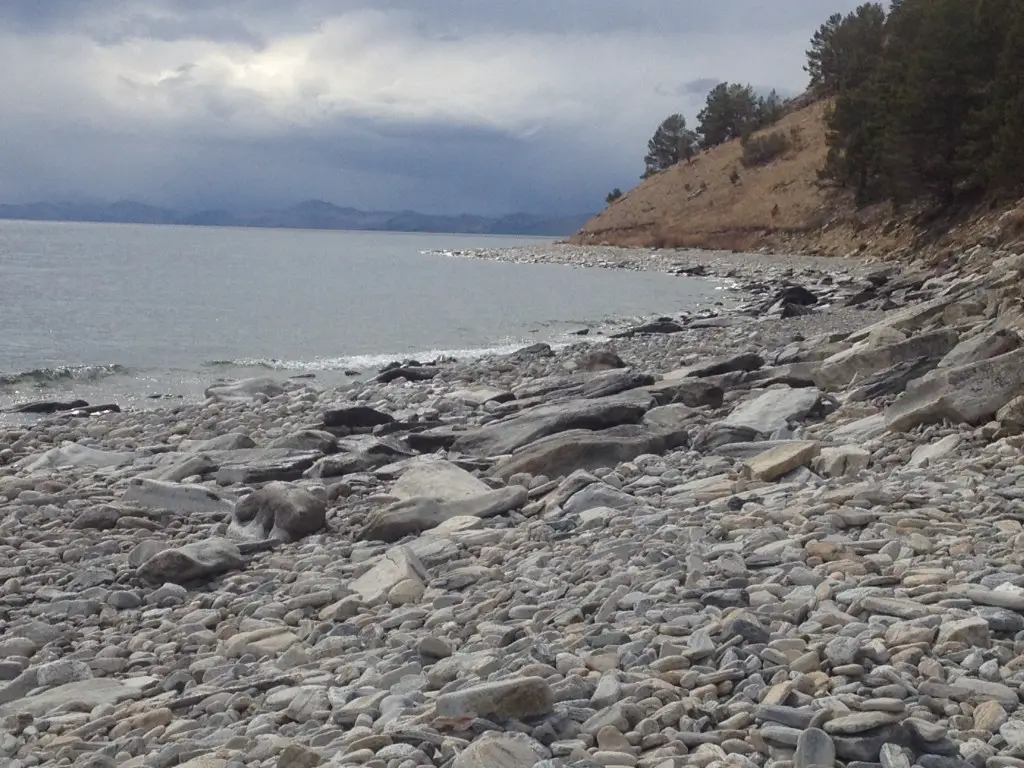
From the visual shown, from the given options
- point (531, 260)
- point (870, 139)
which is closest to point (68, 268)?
point (531, 260)

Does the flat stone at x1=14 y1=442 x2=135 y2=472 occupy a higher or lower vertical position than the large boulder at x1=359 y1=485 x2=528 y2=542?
lower

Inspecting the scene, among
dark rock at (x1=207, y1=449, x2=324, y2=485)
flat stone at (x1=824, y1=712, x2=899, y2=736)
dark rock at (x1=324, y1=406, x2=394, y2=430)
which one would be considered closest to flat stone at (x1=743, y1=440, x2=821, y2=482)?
flat stone at (x1=824, y1=712, x2=899, y2=736)

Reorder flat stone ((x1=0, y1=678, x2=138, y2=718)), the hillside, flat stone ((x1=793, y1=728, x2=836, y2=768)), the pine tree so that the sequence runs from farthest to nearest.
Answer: the pine tree, the hillside, flat stone ((x1=0, y1=678, x2=138, y2=718)), flat stone ((x1=793, y1=728, x2=836, y2=768))

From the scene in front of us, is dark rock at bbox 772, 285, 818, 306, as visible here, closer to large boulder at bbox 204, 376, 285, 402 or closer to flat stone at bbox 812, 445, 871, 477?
large boulder at bbox 204, 376, 285, 402

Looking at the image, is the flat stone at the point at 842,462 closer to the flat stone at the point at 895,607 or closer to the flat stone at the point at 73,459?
the flat stone at the point at 895,607

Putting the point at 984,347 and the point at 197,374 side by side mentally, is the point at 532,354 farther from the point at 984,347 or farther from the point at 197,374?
the point at 984,347

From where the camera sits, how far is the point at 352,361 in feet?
83.1

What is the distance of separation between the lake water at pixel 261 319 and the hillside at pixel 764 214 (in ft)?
32.7

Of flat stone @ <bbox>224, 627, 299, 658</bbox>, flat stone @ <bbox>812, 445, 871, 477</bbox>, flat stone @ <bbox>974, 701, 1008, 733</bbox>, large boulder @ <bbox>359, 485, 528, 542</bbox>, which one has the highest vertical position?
flat stone @ <bbox>974, 701, 1008, 733</bbox>

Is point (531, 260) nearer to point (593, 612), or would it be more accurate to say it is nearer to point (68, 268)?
point (68, 268)

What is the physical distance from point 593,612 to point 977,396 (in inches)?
190

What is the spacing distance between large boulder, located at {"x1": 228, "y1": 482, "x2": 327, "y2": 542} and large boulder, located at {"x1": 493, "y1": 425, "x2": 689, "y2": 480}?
1.82m

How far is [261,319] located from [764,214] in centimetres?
4592

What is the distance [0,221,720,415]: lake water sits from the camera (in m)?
23.5
